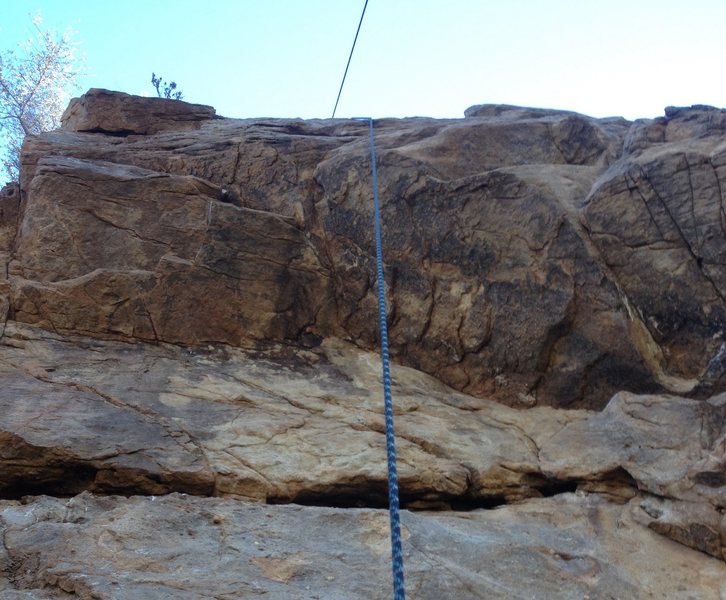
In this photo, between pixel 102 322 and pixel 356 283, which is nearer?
pixel 102 322

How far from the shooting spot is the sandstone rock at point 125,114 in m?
9.29

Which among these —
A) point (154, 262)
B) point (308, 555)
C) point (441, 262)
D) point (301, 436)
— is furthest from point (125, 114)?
point (308, 555)

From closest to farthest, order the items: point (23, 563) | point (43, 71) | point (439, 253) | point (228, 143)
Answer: point (23, 563), point (439, 253), point (228, 143), point (43, 71)

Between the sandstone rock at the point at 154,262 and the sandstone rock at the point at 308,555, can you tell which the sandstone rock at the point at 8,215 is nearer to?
the sandstone rock at the point at 154,262

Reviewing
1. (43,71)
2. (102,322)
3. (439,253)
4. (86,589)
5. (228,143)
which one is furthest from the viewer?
(43,71)

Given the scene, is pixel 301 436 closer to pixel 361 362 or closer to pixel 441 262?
pixel 361 362

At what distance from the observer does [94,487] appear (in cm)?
480

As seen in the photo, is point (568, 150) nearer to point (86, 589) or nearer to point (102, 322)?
point (102, 322)

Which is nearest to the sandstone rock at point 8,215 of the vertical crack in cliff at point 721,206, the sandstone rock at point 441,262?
the sandstone rock at point 441,262

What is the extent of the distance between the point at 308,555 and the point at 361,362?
2787 millimetres

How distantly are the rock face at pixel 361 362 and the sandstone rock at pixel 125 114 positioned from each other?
81cm

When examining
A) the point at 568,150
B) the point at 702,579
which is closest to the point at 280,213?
the point at 568,150

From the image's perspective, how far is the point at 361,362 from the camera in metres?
6.78

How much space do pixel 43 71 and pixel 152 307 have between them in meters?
14.3
